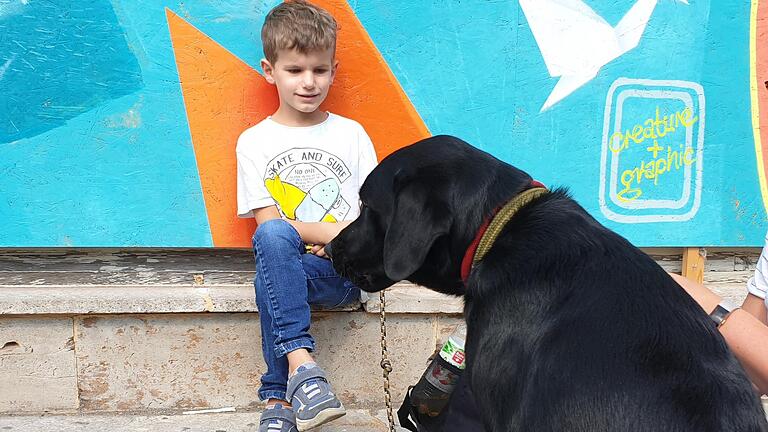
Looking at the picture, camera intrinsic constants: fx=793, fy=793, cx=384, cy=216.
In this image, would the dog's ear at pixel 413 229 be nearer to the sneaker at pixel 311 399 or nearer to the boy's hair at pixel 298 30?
the sneaker at pixel 311 399

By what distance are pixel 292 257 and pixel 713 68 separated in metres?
2.01

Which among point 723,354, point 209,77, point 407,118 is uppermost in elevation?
point 209,77

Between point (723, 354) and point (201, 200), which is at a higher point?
point (201, 200)

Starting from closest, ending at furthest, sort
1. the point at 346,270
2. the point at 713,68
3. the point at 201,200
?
the point at 346,270 → the point at 201,200 → the point at 713,68

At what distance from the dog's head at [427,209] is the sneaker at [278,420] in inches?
30.7

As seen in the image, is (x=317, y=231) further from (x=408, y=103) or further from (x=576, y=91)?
(x=576, y=91)

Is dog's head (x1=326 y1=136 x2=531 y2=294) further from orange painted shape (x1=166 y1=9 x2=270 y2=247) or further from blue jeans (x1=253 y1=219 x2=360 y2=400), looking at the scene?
orange painted shape (x1=166 y1=9 x2=270 y2=247)

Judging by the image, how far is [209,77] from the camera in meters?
3.12

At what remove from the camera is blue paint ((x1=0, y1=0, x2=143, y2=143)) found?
2.97 m

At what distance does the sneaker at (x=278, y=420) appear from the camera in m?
2.76

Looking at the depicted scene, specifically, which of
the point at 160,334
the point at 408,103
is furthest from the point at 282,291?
the point at 408,103

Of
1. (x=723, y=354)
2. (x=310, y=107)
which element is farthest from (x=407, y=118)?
(x=723, y=354)

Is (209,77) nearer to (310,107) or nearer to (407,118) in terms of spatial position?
(310,107)

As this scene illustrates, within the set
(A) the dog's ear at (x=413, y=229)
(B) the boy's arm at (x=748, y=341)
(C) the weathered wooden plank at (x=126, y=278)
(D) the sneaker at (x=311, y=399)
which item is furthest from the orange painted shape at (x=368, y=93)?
(B) the boy's arm at (x=748, y=341)
